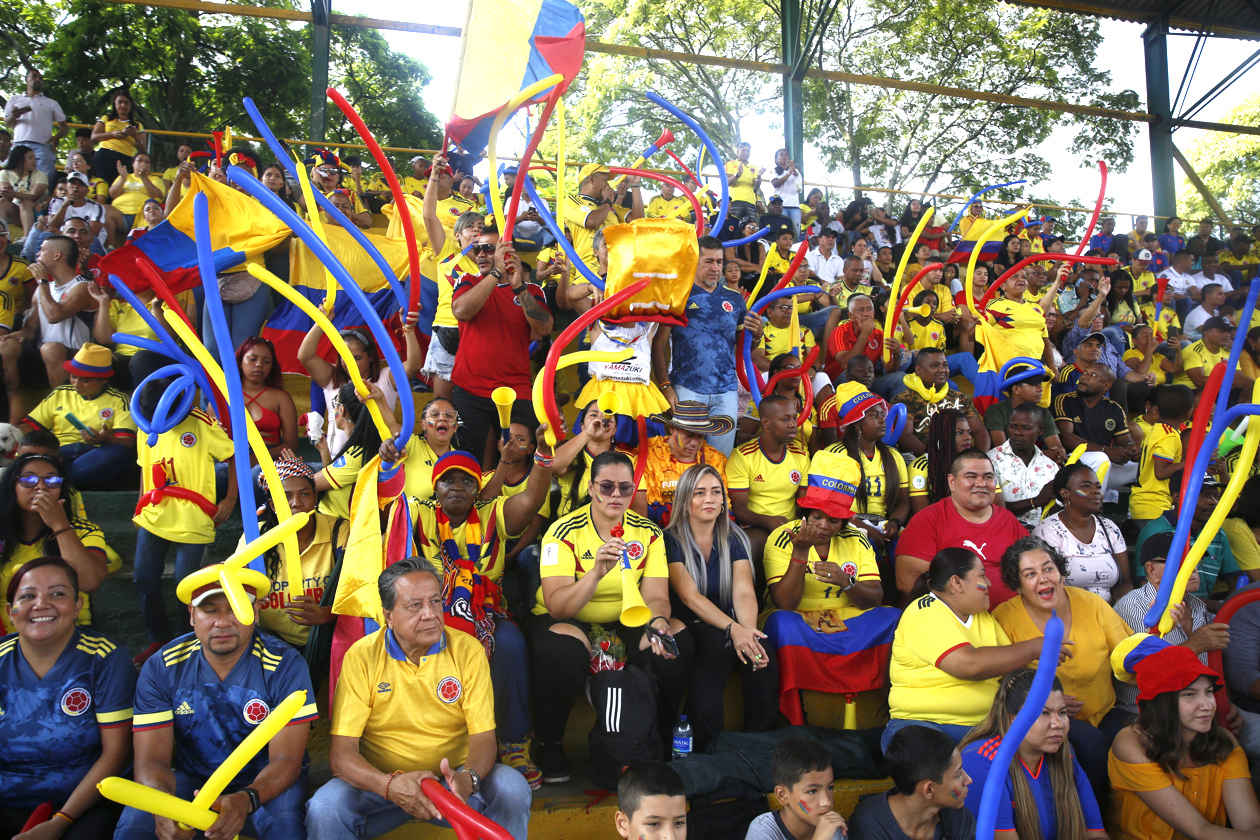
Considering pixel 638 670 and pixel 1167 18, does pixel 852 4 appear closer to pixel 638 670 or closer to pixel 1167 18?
pixel 1167 18

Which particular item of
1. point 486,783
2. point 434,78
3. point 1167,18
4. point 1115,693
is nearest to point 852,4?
point 1167,18

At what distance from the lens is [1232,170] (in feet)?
84.7

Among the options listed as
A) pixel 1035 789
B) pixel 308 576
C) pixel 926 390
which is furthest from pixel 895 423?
pixel 308 576

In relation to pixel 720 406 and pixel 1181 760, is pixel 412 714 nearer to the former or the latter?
pixel 720 406

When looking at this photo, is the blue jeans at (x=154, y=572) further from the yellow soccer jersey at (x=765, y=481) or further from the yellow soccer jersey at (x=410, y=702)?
the yellow soccer jersey at (x=765, y=481)

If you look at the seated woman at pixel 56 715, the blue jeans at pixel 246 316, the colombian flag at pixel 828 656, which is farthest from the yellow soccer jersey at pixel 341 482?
the colombian flag at pixel 828 656

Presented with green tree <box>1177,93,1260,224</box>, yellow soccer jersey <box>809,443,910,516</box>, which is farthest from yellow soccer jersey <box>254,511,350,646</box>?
green tree <box>1177,93,1260,224</box>

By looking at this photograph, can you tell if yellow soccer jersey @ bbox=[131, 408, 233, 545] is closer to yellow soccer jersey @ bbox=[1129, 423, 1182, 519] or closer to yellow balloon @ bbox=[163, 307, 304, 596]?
yellow balloon @ bbox=[163, 307, 304, 596]

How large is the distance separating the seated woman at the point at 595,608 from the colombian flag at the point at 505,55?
6.36 ft

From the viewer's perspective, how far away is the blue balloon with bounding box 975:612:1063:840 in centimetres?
192

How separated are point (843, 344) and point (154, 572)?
483 centimetres

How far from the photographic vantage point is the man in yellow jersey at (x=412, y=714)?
2.97 m

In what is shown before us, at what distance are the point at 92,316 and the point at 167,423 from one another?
2240 millimetres

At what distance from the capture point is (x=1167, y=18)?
16.0 metres
